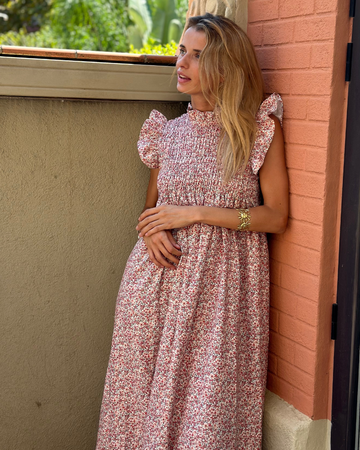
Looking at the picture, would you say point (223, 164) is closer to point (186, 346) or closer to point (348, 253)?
point (348, 253)

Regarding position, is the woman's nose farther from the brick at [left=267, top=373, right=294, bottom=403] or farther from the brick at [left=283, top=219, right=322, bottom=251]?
the brick at [left=267, top=373, right=294, bottom=403]

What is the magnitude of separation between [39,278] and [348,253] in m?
1.44

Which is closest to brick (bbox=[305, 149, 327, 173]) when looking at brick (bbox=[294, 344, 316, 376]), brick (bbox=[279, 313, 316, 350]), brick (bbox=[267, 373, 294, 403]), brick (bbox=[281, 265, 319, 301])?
brick (bbox=[281, 265, 319, 301])

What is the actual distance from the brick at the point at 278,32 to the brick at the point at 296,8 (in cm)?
3

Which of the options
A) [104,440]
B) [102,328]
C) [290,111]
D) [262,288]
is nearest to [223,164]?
[290,111]

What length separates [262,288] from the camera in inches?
99.7

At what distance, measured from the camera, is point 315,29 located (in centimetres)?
224

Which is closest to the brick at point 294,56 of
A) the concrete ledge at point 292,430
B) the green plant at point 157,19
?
the concrete ledge at point 292,430

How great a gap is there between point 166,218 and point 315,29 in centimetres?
94

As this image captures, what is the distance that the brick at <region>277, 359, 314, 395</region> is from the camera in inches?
96.0

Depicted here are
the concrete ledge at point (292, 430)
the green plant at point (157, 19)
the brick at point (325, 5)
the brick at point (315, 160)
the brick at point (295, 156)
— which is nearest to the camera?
the brick at point (325, 5)

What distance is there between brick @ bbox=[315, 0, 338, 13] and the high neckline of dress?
1.88 feet

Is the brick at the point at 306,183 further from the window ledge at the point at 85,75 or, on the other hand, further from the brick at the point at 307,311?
the window ledge at the point at 85,75

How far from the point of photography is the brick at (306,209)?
2287 millimetres
